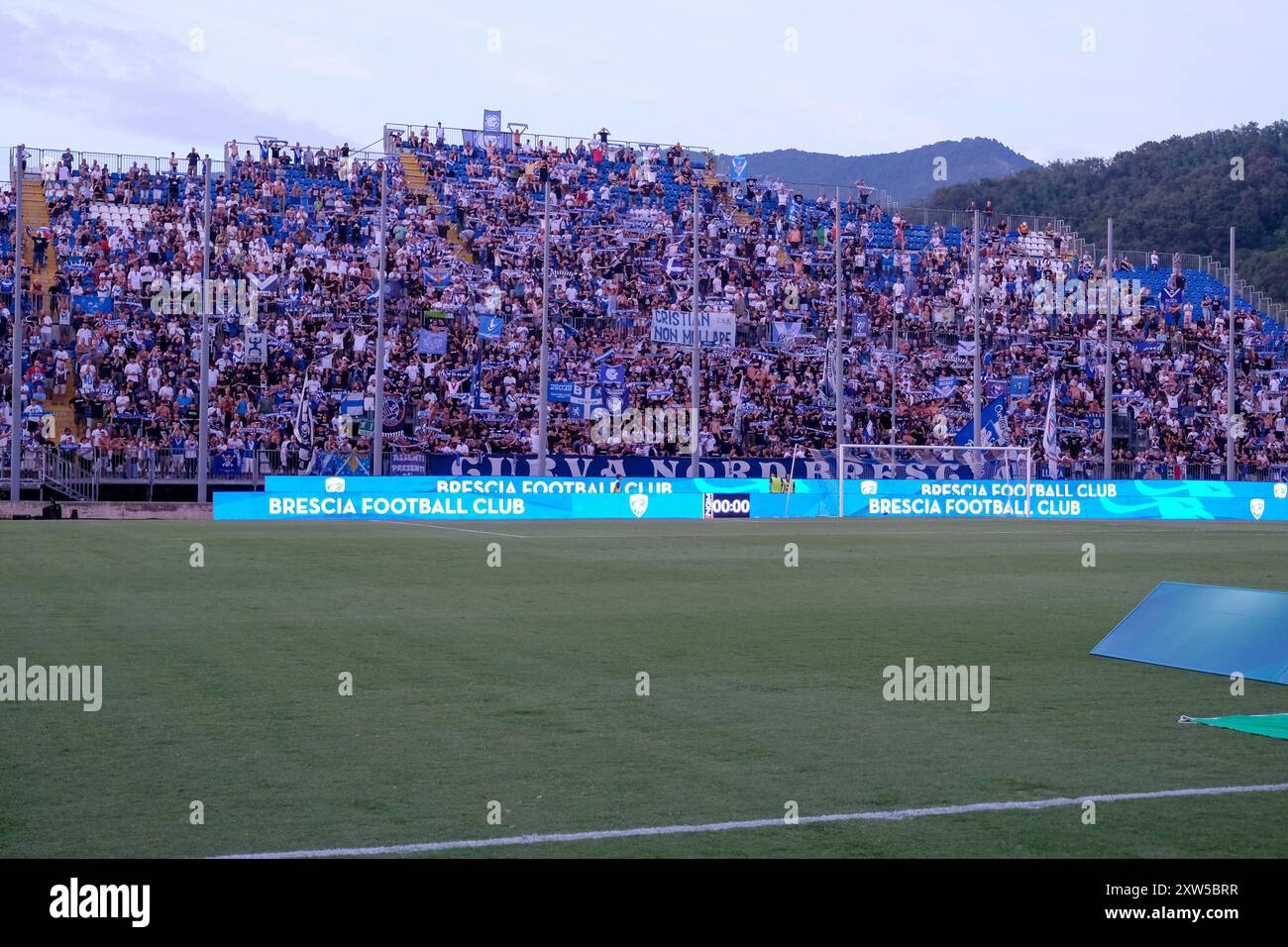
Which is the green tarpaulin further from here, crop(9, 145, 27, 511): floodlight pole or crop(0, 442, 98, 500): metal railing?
crop(0, 442, 98, 500): metal railing

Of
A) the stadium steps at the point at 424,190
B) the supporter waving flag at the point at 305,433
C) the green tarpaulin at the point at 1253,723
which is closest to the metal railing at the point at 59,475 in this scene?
the supporter waving flag at the point at 305,433

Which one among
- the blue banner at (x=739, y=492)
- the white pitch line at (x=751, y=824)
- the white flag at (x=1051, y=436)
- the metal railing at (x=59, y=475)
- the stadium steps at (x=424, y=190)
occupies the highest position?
the stadium steps at (x=424, y=190)

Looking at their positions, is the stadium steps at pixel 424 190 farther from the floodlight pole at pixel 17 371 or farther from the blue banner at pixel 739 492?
the floodlight pole at pixel 17 371

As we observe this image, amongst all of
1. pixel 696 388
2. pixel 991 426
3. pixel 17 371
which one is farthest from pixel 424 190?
pixel 991 426

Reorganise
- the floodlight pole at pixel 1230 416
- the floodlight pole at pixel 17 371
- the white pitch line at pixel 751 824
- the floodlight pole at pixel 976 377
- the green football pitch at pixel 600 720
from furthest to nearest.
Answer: the floodlight pole at pixel 1230 416, the floodlight pole at pixel 976 377, the floodlight pole at pixel 17 371, the green football pitch at pixel 600 720, the white pitch line at pixel 751 824

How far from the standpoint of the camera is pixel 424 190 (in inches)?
2216

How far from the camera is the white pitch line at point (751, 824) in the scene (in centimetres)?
662

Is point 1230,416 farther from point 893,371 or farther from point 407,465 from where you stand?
point 407,465

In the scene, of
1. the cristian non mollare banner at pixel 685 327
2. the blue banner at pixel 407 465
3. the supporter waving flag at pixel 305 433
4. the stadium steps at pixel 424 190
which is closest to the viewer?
the supporter waving flag at pixel 305 433

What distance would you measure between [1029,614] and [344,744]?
10056 mm

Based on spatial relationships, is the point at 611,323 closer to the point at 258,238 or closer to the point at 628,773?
the point at 258,238

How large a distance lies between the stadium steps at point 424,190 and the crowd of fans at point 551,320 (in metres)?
0.14

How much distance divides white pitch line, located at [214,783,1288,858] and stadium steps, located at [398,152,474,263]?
46.5m

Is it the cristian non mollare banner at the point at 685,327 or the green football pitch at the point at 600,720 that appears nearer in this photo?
the green football pitch at the point at 600,720
